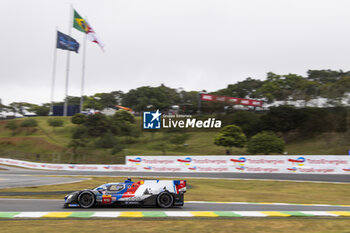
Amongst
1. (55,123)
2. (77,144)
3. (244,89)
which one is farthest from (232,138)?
(244,89)

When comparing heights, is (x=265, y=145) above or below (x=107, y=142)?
above

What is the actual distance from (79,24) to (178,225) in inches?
2095

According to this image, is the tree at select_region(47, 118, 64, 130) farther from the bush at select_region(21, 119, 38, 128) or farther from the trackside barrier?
the trackside barrier

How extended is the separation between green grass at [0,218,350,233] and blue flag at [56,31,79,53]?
55.4 meters

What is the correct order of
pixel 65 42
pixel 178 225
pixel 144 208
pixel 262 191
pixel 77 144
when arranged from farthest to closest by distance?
1. pixel 65 42
2. pixel 77 144
3. pixel 262 191
4. pixel 144 208
5. pixel 178 225

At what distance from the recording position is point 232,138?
4650 cm

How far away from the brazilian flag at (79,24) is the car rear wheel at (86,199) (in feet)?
162

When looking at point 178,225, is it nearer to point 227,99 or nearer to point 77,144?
point 77,144

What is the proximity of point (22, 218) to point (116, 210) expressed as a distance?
315cm

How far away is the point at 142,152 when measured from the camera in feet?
164

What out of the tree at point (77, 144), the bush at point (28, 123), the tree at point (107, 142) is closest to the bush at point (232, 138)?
the tree at point (107, 142)

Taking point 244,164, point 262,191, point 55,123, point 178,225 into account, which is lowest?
point 262,191

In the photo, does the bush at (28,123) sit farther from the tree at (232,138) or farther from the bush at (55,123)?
the tree at (232,138)

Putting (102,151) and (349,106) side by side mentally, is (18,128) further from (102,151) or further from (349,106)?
(349,106)
